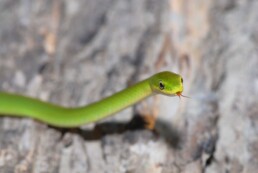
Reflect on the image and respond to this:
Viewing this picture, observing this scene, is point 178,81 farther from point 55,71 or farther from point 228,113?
point 55,71

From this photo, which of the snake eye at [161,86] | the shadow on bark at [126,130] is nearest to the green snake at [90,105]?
the snake eye at [161,86]

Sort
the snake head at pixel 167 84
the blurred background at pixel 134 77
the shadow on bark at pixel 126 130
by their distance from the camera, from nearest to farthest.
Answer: the snake head at pixel 167 84
the blurred background at pixel 134 77
the shadow on bark at pixel 126 130

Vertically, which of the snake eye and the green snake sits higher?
the green snake

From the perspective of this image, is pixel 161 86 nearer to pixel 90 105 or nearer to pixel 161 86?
pixel 161 86

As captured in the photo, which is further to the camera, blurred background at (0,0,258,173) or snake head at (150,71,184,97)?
blurred background at (0,0,258,173)

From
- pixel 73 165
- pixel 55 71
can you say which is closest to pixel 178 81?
pixel 73 165

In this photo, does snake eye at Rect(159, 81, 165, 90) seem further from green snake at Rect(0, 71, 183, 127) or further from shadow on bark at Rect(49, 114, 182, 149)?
shadow on bark at Rect(49, 114, 182, 149)

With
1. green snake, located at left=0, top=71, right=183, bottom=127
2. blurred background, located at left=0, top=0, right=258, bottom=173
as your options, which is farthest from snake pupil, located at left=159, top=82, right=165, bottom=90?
blurred background, located at left=0, top=0, right=258, bottom=173

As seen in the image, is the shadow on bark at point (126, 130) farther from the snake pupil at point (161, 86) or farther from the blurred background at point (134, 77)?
the snake pupil at point (161, 86)
